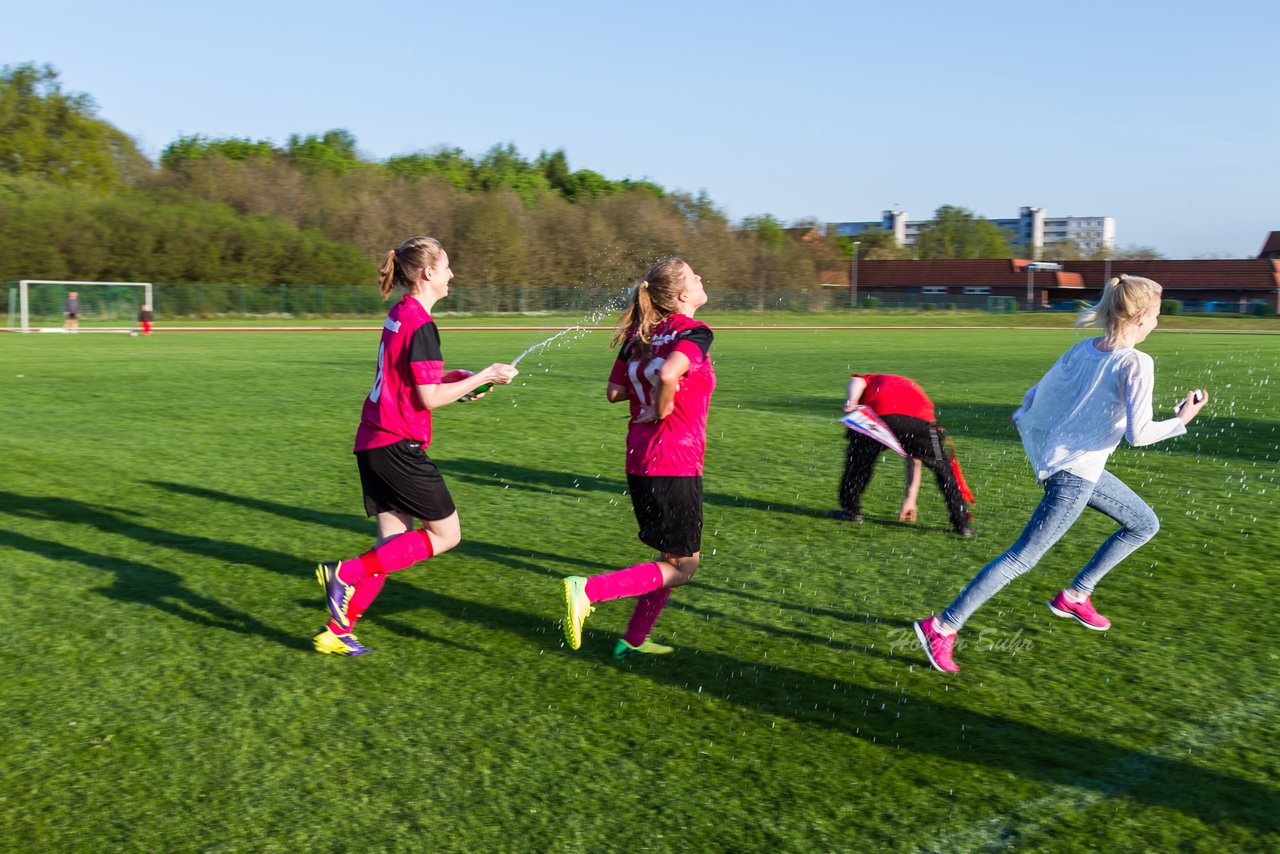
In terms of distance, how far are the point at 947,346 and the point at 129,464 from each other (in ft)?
95.4

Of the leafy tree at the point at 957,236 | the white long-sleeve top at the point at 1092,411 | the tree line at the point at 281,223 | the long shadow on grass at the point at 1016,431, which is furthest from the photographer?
the leafy tree at the point at 957,236

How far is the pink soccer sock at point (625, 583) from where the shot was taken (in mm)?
4508

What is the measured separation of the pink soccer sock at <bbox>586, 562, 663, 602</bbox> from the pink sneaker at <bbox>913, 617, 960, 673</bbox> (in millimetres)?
1119

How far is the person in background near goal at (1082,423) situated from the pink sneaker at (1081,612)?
758 millimetres

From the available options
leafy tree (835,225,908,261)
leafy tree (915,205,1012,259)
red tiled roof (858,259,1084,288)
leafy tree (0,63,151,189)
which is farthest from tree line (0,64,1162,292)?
leafy tree (915,205,1012,259)

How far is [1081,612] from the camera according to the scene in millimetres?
5320

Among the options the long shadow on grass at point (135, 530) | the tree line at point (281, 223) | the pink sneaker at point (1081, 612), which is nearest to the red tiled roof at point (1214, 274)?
the tree line at point (281, 223)

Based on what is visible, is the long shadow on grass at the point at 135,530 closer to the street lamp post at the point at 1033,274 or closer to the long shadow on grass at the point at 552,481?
the long shadow on grass at the point at 552,481

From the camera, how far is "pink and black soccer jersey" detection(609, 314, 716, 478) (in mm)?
4414

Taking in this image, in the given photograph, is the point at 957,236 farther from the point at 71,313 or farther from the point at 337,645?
the point at 337,645

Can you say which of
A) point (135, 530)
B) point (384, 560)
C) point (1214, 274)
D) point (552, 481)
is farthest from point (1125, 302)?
point (1214, 274)

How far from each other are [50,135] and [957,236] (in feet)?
344

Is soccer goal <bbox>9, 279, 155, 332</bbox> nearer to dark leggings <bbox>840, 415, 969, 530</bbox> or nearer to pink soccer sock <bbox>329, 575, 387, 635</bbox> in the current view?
dark leggings <bbox>840, 415, 969, 530</bbox>

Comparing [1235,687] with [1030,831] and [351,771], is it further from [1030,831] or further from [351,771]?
[351,771]
